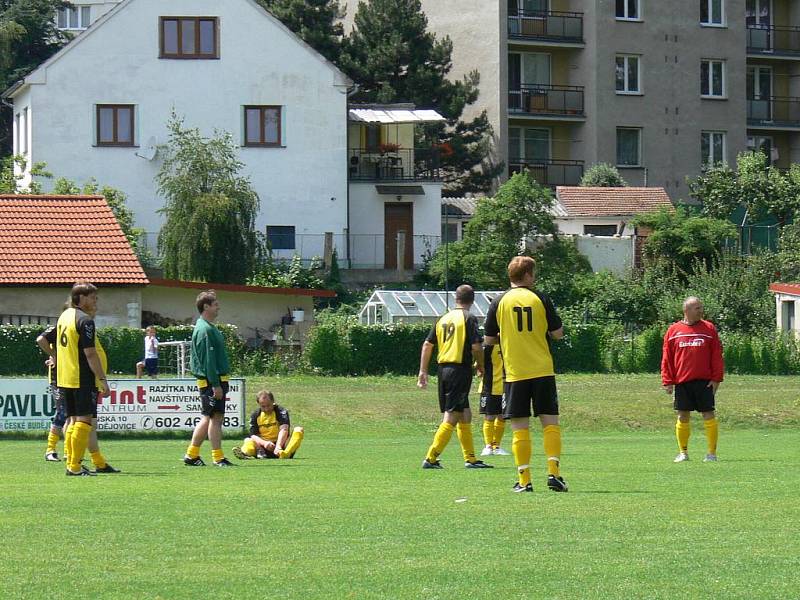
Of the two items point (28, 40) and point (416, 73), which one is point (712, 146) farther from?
point (28, 40)

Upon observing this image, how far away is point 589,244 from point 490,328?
45.8 metres

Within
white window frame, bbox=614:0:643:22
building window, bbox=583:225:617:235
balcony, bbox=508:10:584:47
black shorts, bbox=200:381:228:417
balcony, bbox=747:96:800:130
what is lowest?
black shorts, bbox=200:381:228:417

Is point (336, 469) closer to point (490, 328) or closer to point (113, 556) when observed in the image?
point (490, 328)

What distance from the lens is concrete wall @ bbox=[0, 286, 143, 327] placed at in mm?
38688

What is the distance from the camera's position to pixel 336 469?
1579 cm

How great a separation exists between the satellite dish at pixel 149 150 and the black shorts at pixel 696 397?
42457 millimetres

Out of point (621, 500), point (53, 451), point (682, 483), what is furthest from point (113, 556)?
point (53, 451)

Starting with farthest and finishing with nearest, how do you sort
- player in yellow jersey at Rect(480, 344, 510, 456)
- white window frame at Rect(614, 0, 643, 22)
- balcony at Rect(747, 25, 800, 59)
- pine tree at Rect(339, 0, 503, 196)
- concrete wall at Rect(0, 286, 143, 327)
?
balcony at Rect(747, 25, 800, 59), white window frame at Rect(614, 0, 643, 22), pine tree at Rect(339, 0, 503, 196), concrete wall at Rect(0, 286, 143, 327), player in yellow jersey at Rect(480, 344, 510, 456)

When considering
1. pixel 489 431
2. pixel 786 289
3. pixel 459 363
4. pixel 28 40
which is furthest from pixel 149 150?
pixel 459 363

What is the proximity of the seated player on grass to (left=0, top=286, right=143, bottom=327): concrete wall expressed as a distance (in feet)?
65.2

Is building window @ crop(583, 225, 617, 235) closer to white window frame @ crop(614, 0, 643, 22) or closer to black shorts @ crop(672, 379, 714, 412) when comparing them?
white window frame @ crop(614, 0, 643, 22)

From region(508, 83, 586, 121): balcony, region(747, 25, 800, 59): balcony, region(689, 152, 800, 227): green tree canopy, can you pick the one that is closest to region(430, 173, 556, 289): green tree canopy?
region(689, 152, 800, 227): green tree canopy

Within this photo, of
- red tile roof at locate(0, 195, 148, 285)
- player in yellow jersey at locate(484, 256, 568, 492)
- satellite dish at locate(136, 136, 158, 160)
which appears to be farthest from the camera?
satellite dish at locate(136, 136, 158, 160)

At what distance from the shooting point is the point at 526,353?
12.0 m
